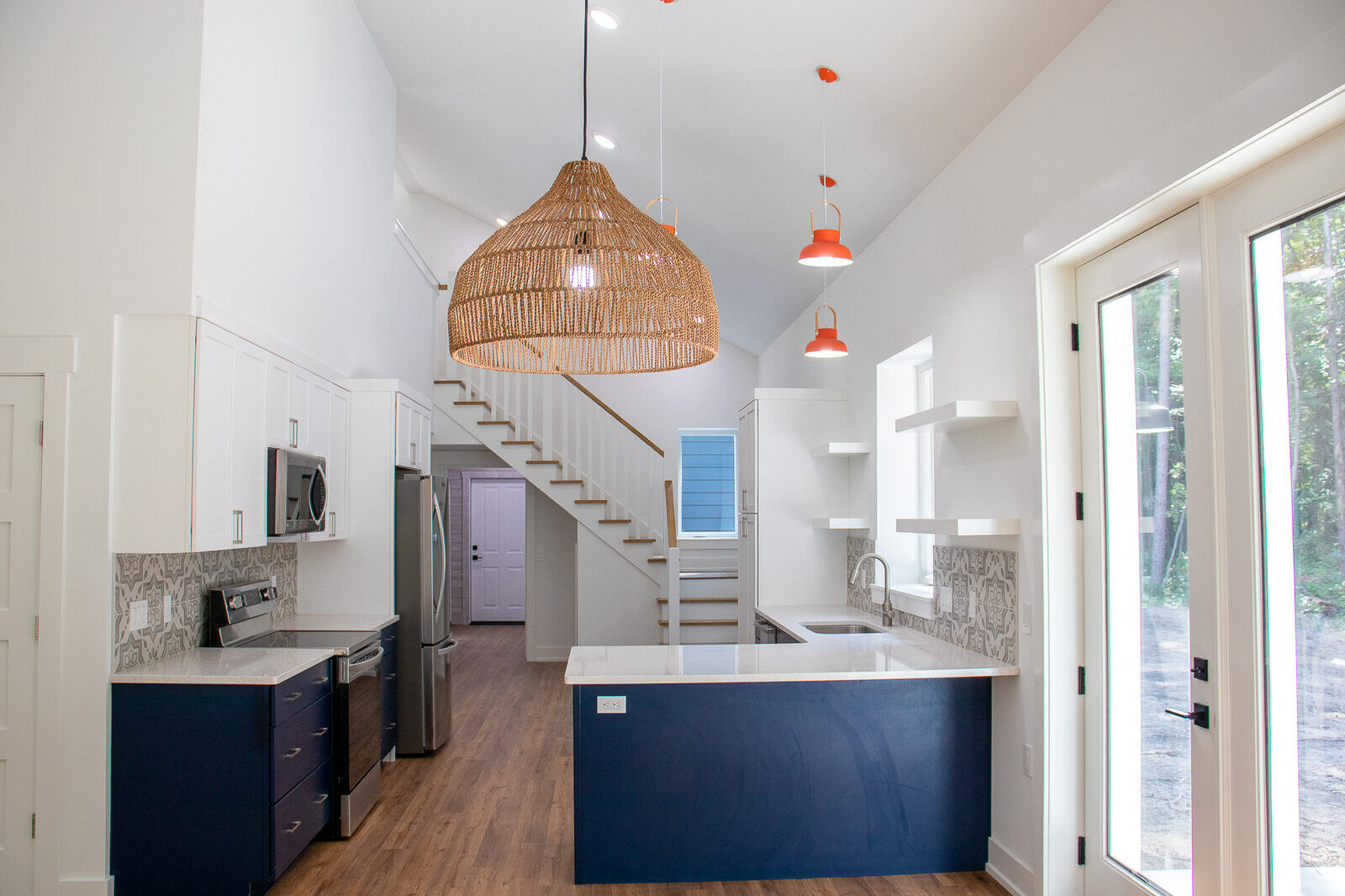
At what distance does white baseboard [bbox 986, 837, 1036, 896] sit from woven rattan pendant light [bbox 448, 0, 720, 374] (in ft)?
7.50

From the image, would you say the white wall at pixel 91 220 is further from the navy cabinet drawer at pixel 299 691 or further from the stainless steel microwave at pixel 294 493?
the stainless steel microwave at pixel 294 493

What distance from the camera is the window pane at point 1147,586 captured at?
2537 millimetres

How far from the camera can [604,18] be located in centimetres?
408

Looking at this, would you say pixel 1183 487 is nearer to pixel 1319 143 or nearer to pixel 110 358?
pixel 1319 143

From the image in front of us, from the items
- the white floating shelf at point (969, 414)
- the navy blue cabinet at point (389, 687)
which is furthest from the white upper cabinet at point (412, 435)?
the white floating shelf at point (969, 414)

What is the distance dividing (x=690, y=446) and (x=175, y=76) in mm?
6532

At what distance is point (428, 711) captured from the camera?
16.9ft

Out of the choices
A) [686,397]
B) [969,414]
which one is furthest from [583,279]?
[686,397]

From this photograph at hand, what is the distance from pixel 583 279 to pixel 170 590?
2432 millimetres


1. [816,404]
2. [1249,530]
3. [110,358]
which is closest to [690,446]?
[816,404]

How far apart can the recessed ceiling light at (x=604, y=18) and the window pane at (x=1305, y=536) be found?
116 inches

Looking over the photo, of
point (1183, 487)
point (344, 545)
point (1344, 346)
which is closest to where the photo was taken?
point (1344, 346)

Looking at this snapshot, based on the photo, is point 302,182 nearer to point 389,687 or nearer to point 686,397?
point 389,687

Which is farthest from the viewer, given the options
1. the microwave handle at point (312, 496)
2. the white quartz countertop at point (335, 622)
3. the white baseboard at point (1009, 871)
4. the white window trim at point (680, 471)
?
the white window trim at point (680, 471)
